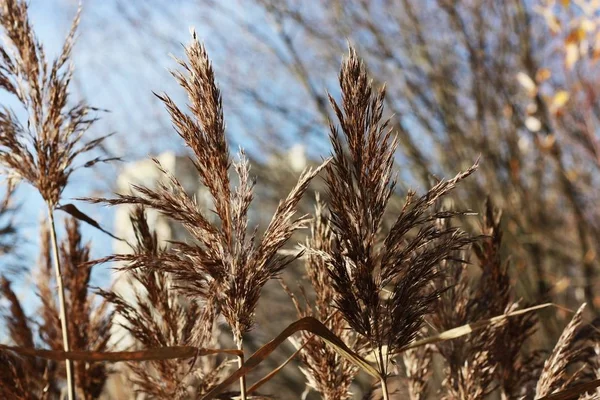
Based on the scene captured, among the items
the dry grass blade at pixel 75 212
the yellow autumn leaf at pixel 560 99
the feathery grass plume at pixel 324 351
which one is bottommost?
the feathery grass plume at pixel 324 351

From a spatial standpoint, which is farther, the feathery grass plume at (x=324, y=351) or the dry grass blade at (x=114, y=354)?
the feathery grass plume at (x=324, y=351)

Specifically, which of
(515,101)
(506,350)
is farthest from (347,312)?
(515,101)

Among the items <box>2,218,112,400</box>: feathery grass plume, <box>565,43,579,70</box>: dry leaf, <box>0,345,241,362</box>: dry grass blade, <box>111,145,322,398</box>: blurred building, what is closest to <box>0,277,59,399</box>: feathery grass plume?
<box>2,218,112,400</box>: feathery grass plume

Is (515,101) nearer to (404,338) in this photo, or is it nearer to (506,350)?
(506,350)

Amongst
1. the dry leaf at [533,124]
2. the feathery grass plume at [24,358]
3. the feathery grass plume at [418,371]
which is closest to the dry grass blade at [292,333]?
the feathery grass plume at [418,371]

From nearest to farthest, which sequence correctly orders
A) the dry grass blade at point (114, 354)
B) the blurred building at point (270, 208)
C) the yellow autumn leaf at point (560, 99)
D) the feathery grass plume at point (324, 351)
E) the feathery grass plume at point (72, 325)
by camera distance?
the dry grass blade at point (114, 354), the feathery grass plume at point (324, 351), the feathery grass plume at point (72, 325), the yellow autumn leaf at point (560, 99), the blurred building at point (270, 208)

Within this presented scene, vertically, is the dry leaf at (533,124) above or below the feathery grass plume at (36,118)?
above

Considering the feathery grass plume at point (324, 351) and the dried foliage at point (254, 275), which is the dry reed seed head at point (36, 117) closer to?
the dried foliage at point (254, 275)

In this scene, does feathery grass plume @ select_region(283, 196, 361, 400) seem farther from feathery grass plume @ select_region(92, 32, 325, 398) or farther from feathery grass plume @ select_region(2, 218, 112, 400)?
feathery grass plume @ select_region(2, 218, 112, 400)
